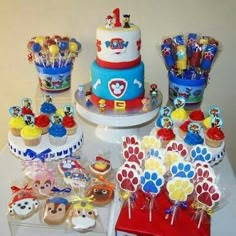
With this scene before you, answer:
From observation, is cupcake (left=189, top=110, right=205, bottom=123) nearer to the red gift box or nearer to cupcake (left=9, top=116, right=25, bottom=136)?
the red gift box

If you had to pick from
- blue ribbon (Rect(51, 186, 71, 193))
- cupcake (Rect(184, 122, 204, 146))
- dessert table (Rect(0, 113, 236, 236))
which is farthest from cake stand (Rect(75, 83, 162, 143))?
blue ribbon (Rect(51, 186, 71, 193))

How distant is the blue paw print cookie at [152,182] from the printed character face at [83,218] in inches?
4.8

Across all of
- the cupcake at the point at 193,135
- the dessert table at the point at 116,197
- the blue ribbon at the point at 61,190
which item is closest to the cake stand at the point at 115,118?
the dessert table at the point at 116,197

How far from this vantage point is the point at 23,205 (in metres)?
0.77

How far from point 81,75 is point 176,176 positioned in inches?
27.1

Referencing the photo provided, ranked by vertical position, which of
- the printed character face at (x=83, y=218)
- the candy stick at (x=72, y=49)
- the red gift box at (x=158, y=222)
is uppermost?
the candy stick at (x=72, y=49)

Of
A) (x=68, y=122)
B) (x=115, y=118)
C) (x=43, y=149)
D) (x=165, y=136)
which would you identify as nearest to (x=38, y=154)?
(x=43, y=149)

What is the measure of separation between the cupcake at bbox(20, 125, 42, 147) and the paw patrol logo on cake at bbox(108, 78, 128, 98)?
23 cm

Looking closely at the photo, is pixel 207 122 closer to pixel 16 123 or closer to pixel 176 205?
pixel 176 205

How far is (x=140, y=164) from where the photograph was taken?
0.84 m

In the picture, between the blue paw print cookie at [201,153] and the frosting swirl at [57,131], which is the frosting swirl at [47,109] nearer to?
the frosting swirl at [57,131]

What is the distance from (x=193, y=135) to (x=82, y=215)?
1.17 ft

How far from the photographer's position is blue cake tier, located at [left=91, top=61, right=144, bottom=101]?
99 centimetres

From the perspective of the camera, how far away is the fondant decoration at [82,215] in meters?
0.73
